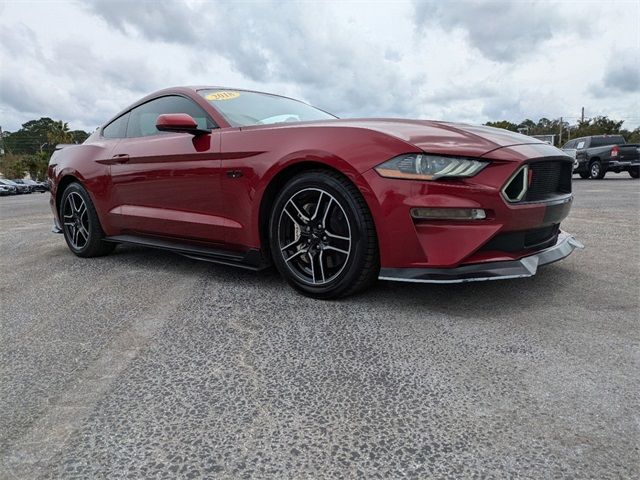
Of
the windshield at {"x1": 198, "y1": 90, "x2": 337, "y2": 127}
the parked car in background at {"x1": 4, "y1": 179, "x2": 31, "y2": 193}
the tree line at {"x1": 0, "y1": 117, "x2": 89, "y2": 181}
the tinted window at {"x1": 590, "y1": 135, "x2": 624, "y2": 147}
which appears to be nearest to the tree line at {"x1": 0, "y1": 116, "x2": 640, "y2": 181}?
the tree line at {"x1": 0, "y1": 117, "x2": 89, "y2": 181}

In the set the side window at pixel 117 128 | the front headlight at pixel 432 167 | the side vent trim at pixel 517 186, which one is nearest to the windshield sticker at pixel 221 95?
the side window at pixel 117 128

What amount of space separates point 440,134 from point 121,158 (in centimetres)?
262

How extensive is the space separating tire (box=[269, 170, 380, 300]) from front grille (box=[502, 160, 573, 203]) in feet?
2.45

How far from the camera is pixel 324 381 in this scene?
1.79 metres

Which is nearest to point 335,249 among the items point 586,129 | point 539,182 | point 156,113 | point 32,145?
point 539,182

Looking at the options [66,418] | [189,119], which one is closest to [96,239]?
[189,119]

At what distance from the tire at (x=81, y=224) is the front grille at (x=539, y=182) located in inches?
135

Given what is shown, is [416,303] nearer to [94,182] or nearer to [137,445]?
[137,445]

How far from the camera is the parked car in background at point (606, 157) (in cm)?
1568

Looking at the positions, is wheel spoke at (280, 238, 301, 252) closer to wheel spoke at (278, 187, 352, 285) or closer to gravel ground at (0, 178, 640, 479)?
wheel spoke at (278, 187, 352, 285)

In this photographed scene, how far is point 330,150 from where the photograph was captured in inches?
102

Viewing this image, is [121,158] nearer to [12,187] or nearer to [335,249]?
[335,249]

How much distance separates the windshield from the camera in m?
3.30

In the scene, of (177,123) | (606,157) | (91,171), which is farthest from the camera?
(606,157)
